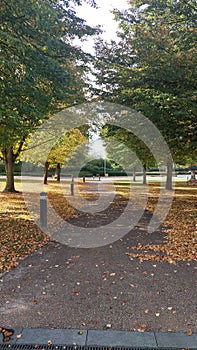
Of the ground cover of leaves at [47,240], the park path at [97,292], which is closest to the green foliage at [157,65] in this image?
the ground cover of leaves at [47,240]

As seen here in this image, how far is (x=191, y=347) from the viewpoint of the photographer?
2.69 meters

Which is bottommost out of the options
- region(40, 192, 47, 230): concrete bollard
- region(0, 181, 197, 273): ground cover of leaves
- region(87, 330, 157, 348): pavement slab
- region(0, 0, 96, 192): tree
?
region(87, 330, 157, 348): pavement slab

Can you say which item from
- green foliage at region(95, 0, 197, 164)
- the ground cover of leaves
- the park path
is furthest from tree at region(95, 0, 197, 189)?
the park path

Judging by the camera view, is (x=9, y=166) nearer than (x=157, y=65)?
No

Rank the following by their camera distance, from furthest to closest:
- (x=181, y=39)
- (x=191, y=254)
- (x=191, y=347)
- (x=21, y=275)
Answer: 1. (x=181, y=39)
2. (x=191, y=254)
3. (x=21, y=275)
4. (x=191, y=347)

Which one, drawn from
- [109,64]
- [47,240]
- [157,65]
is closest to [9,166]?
[109,64]

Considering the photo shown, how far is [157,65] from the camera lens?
797 cm

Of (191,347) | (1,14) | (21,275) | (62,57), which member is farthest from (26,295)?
(62,57)

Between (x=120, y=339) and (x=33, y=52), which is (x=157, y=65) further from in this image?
(x=120, y=339)

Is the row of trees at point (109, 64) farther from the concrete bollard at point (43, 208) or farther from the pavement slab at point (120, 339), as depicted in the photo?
the pavement slab at point (120, 339)

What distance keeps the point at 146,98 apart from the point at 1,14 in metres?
4.01

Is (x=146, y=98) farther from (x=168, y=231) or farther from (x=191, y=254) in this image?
(x=191, y=254)

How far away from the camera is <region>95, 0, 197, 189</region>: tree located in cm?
770

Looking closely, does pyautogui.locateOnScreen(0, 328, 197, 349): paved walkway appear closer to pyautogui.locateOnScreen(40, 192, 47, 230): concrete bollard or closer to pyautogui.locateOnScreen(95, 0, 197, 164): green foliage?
pyautogui.locateOnScreen(40, 192, 47, 230): concrete bollard
